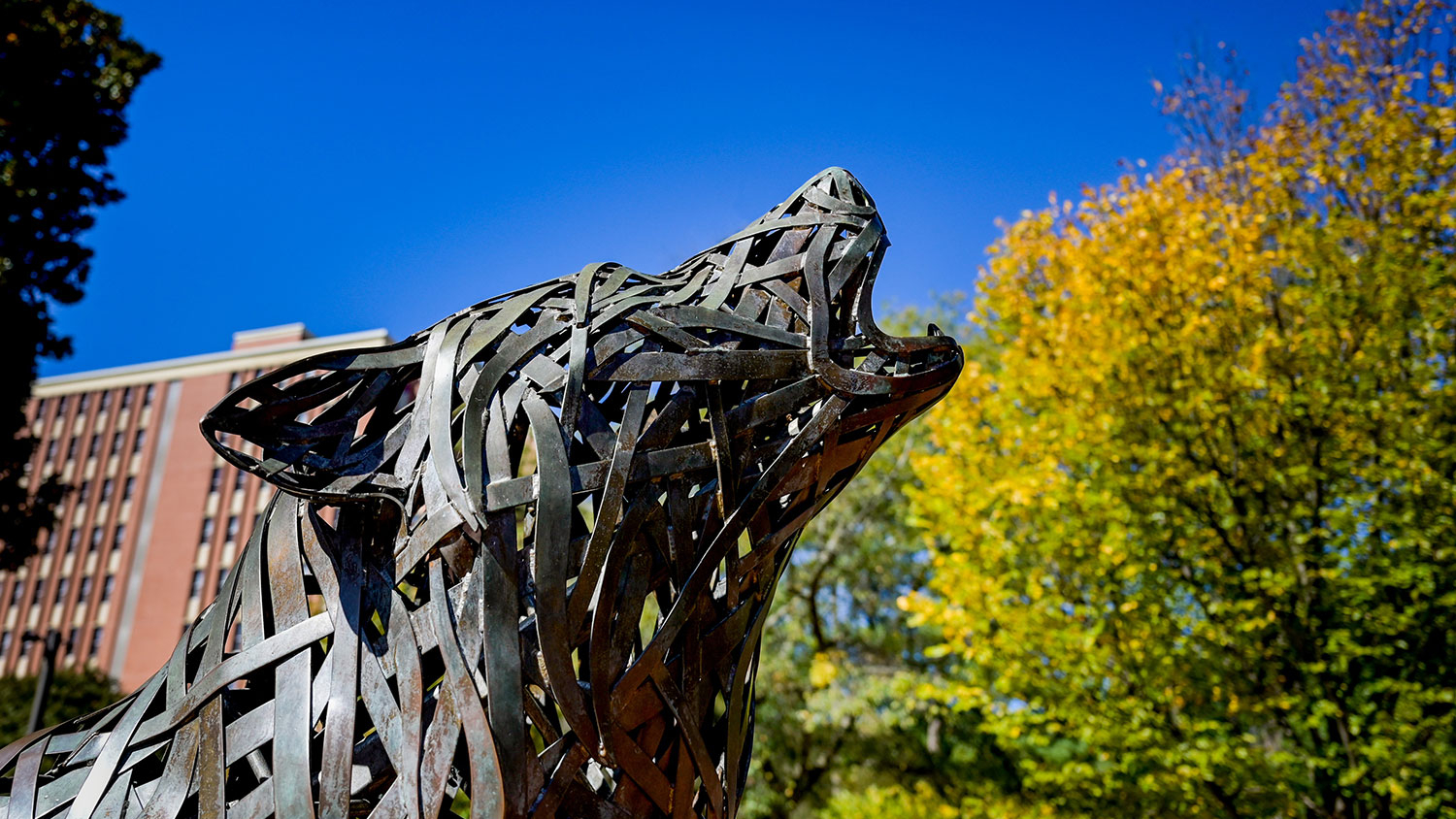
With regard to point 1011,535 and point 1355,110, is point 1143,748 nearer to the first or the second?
point 1011,535

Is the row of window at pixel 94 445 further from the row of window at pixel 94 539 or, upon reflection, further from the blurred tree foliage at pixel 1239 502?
the blurred tree foliage at pixel 1239 502

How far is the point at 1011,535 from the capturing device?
8414 mm

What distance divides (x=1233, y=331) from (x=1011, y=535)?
8.14 feet

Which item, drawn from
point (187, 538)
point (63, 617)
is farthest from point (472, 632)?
point (63, 617)

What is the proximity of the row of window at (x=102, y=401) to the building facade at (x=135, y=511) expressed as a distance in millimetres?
57

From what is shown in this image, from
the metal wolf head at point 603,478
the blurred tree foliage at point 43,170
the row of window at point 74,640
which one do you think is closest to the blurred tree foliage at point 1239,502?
the metal wolf head at point 603,478

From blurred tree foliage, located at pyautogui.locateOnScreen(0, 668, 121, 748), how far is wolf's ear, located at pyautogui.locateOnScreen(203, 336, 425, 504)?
2199cm

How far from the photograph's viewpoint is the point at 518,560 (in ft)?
4.87

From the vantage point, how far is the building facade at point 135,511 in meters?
39.9

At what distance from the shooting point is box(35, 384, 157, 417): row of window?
1784 inches

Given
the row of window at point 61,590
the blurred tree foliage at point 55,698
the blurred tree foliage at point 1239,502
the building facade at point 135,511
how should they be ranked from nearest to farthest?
the blurred tree foliage at point 1239,502, the blurred tree foliage at point 55,698, the building facade at point 135,511, the row of window at point 61,590

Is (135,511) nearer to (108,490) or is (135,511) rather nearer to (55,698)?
(108,490)

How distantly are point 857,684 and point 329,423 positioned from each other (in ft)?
41.0

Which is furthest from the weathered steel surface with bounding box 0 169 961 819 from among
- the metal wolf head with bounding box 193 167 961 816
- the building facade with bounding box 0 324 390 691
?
the building facade with bounding box 0 324 390 691
